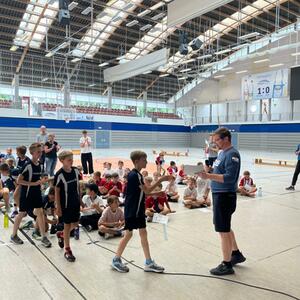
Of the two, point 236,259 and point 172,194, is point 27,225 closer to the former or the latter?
point 236,259

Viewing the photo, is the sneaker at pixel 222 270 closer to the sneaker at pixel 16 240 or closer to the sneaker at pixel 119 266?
the sneaker at pixel 119 266

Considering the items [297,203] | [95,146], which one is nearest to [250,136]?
[95,146]

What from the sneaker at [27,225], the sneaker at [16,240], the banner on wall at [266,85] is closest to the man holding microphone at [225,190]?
the sneaker at [16,240]

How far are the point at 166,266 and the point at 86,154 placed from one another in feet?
26.9

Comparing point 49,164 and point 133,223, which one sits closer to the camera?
point 133,223

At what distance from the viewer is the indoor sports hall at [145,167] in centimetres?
367

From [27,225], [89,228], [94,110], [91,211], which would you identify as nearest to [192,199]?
[91,211]

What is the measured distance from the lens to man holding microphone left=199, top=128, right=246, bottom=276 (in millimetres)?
3590

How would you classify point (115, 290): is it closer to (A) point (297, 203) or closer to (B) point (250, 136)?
(A) point (297, 203)

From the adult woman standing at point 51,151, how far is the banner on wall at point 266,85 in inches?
766

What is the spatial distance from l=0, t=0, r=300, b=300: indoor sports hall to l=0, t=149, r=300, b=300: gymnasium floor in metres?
0.02

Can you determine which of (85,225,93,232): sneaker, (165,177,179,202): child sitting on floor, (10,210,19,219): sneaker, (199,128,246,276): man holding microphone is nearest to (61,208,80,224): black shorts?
(85,225,93,232): sneaker

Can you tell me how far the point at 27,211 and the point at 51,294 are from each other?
5.77ft

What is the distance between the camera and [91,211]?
575 cm
